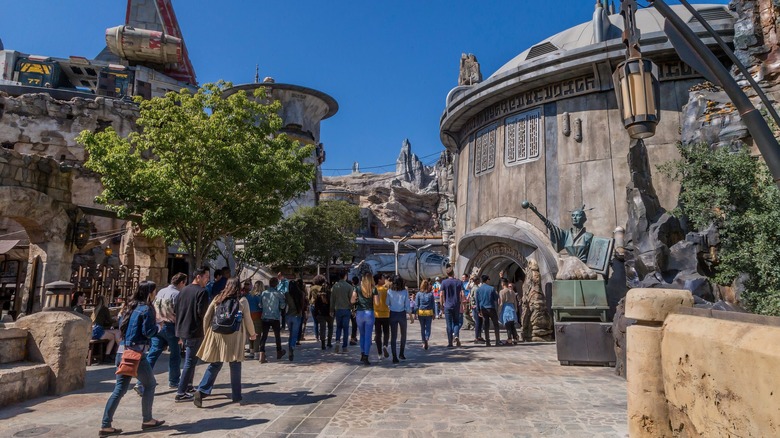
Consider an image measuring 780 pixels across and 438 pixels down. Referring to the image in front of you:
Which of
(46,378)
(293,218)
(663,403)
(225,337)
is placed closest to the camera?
(663,403)

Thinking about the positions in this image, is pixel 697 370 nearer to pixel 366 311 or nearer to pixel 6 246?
pixel 366 311

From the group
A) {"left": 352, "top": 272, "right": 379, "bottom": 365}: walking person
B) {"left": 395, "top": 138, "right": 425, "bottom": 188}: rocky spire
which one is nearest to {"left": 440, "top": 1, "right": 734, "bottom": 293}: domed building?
{"left": 352, "top": 272, "right": 379, "bottom": 365}: walking person

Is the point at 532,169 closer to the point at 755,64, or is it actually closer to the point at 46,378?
the point at 755,64

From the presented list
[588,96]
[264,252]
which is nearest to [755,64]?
[588,96]

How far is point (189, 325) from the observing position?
602 centimetres

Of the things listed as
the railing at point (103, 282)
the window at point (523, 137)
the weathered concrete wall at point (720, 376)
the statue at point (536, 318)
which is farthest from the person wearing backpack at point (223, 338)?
the window at point (523, 137)

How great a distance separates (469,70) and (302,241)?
12640mm

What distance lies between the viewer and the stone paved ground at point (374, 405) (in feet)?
15.7

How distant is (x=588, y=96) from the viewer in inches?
590

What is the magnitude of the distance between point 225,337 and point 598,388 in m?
5.24

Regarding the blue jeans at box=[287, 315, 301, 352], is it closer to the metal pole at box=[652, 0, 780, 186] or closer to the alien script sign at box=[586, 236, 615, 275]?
the alien script sign at box=[586, 236, 615, 275]

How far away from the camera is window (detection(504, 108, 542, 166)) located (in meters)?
15.9

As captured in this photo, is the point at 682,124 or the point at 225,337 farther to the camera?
the point at 682,124

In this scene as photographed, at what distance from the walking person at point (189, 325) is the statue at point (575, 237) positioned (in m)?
9.81
